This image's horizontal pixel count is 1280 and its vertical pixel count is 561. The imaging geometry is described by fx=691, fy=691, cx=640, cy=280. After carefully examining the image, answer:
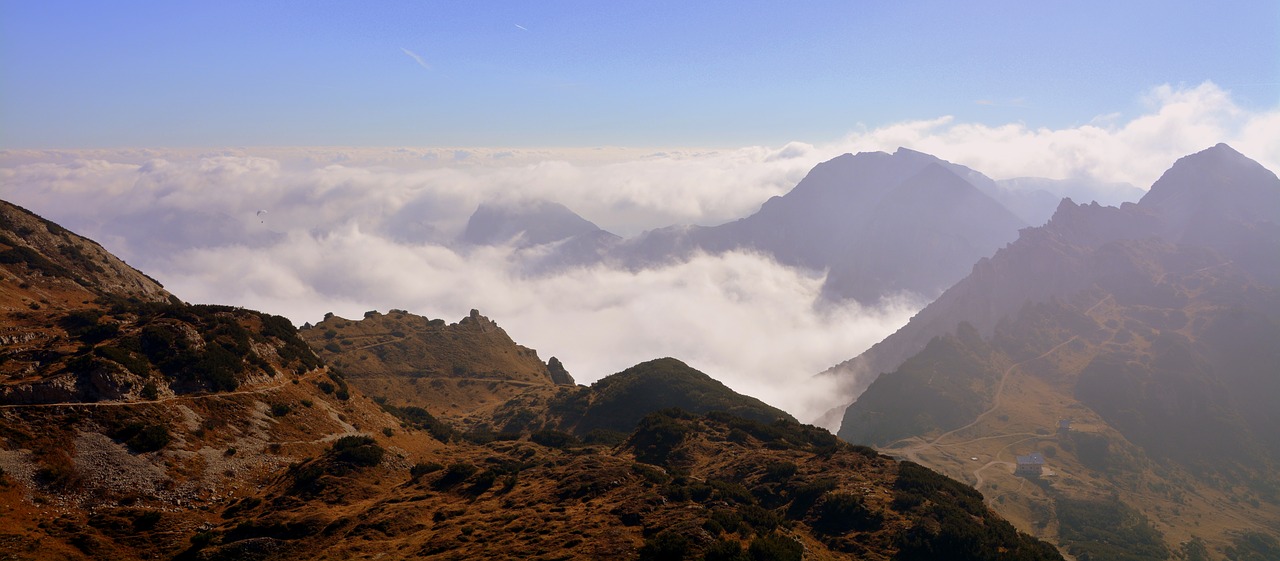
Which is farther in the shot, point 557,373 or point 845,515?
point 557,373

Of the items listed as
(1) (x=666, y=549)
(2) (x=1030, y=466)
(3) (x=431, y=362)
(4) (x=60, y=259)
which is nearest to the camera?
(1) (x=666, y=549)

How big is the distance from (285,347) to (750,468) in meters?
54.7

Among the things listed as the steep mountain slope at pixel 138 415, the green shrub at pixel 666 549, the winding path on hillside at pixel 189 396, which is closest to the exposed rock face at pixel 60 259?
the steep mountain slope at pixel 138 415

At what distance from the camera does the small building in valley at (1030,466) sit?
14938 centimetres

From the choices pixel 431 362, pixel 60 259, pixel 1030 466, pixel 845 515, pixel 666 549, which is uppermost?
→ pixel 60 259

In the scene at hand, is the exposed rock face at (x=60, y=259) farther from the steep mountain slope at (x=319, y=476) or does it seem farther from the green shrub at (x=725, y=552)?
the green shrub at (x=725, y=552)

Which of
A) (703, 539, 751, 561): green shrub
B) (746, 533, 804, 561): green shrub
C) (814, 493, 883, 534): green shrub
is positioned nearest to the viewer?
(703, 539, 751, 561): green shrub

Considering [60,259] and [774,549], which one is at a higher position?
[60,259]

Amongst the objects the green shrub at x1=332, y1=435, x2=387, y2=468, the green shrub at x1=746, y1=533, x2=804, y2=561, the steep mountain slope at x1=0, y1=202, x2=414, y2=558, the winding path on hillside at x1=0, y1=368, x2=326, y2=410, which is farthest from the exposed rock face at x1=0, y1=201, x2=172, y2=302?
the green shrub at x1=746, y1=533, x2=804, y2=561

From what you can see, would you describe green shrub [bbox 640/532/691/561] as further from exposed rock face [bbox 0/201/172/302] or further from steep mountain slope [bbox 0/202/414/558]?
exposed rock face [bbox 0/201/172/302]

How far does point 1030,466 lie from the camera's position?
15112 centimetres

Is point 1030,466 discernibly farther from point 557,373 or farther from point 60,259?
point 60,259

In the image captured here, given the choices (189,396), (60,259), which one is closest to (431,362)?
(60,259)

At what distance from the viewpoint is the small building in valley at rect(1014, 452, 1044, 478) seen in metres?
149
